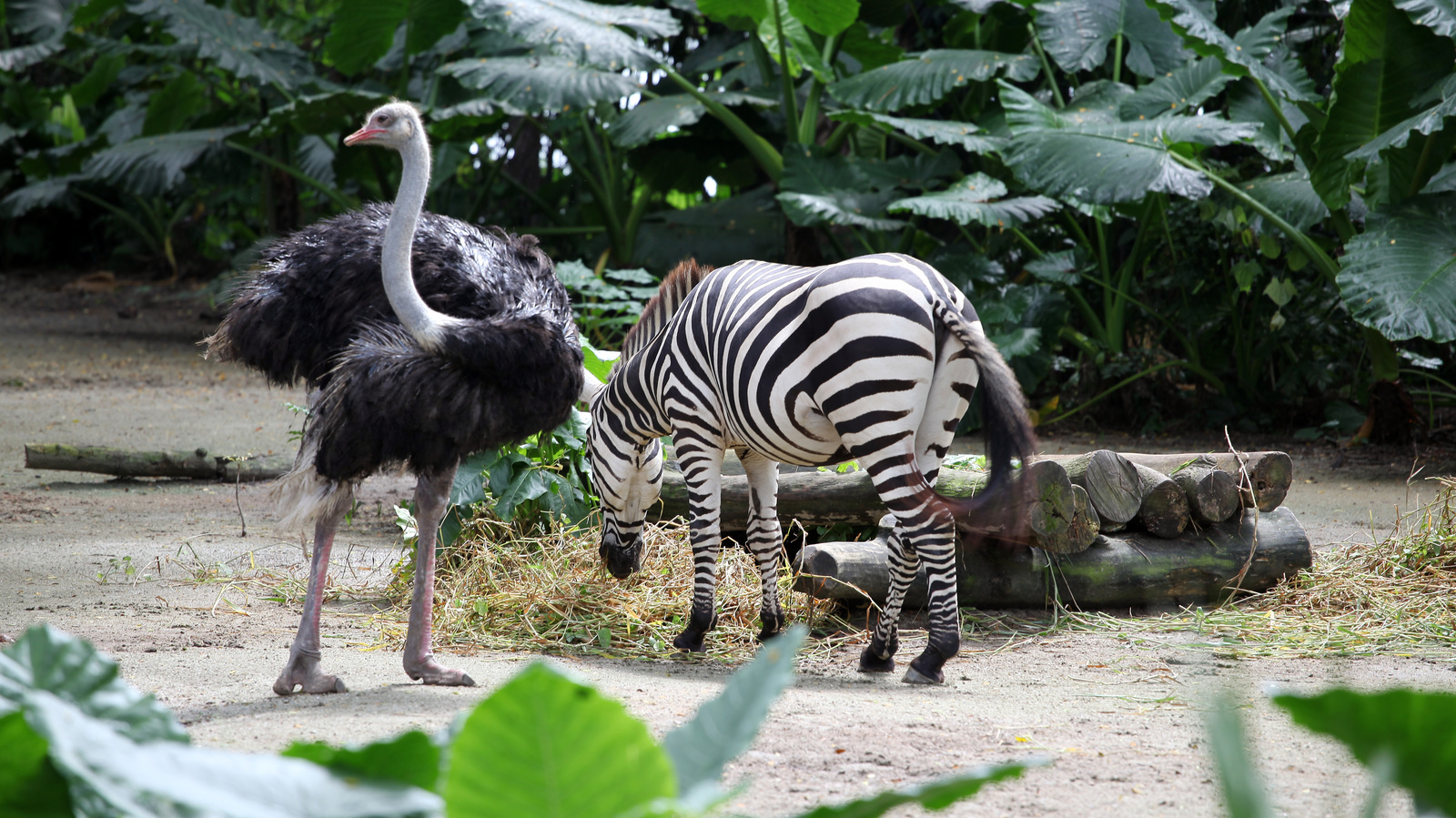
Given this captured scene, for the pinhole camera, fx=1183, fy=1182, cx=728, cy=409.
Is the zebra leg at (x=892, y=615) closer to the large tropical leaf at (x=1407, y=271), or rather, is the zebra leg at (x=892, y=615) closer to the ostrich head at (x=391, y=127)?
the ostrich head at (x=391, y=127)

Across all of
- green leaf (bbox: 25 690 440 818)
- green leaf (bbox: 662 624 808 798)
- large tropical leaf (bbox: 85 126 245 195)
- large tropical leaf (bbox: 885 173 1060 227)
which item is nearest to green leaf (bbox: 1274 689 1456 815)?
green leaf (bbox: 662 624 808 798)

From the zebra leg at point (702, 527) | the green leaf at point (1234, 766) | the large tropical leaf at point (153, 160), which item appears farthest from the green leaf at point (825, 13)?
the green leaf at point (1234, 766)

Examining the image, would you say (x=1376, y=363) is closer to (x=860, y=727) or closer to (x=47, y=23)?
(x=860, y=727)

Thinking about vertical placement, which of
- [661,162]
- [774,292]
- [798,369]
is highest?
[661,162]

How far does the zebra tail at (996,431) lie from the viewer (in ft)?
13.5

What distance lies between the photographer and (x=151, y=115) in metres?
13.7

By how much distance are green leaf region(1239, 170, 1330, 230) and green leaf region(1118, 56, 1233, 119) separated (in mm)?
792

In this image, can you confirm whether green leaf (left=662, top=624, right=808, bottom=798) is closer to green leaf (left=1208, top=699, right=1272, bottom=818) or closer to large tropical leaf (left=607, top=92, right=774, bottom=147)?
green leaf (left=1208, top=699, right=1272, bottom=818)

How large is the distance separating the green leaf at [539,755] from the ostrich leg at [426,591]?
106 inches

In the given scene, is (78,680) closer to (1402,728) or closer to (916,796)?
(916,796)

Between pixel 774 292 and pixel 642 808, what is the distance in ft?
11.1

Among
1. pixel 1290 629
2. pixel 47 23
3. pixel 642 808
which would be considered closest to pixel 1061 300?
pixel 1290 629

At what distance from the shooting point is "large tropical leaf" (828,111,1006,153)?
9.23m

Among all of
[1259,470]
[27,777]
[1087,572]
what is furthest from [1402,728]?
[1259,470]
